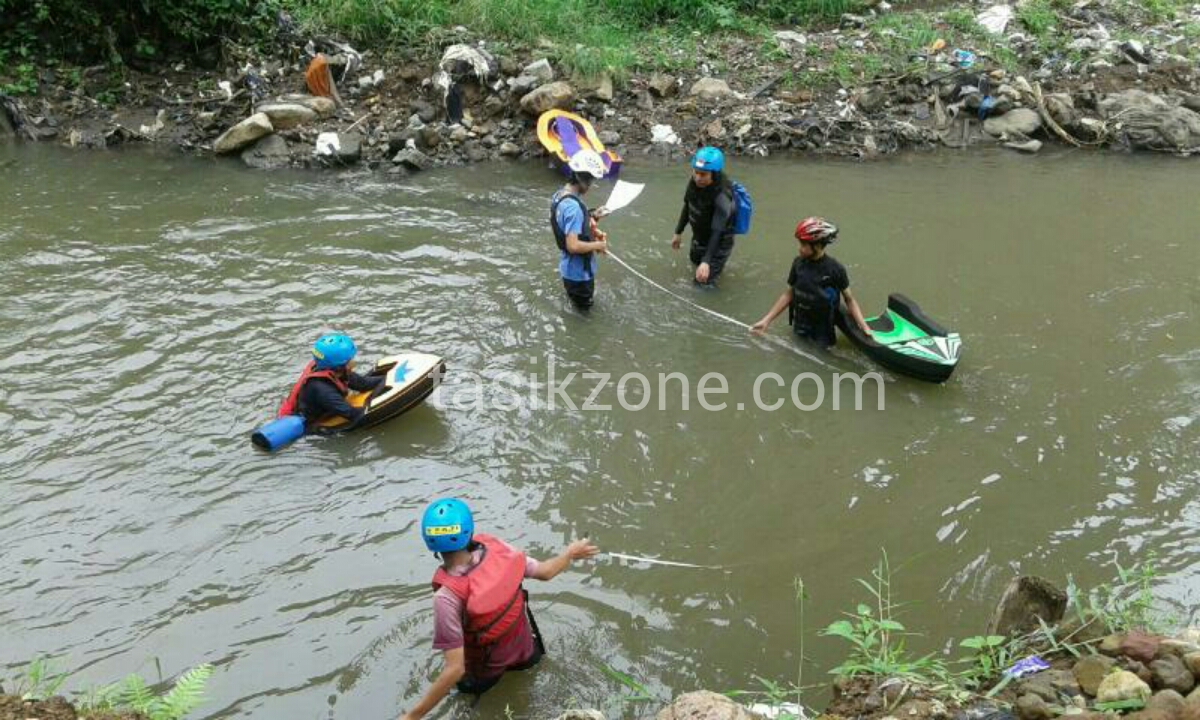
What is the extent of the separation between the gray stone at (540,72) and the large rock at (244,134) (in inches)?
146

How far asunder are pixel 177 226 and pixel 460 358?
4.56 metres

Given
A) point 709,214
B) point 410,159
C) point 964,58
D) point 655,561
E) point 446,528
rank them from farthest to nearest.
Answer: point 964,58 → point 410,159 → point 709,214 → point 655,561 → point 446,528

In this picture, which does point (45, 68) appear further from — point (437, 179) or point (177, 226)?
point (437, 179)

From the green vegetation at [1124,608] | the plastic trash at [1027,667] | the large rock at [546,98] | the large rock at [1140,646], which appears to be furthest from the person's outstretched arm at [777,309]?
the large rock at [546,98]

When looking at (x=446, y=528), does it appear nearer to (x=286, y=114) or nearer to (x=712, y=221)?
(x=712, y=221)

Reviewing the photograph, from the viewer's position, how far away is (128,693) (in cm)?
425

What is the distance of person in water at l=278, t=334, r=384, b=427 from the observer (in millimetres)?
6379

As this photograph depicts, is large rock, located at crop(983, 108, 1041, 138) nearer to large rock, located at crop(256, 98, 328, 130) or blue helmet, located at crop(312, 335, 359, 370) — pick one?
large rock, located at crop(256, 98, 328, 130)

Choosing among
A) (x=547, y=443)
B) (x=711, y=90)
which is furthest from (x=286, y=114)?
(x=547, y=443)

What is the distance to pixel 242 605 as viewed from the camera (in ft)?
16.7

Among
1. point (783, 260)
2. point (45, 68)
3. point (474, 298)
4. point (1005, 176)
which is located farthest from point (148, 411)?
point (1005, 176)

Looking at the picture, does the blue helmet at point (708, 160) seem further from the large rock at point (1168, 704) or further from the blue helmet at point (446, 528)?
the large rock at point (1168, 704)

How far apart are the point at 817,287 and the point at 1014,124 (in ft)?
24.4

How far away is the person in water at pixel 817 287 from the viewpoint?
7.07 meters
